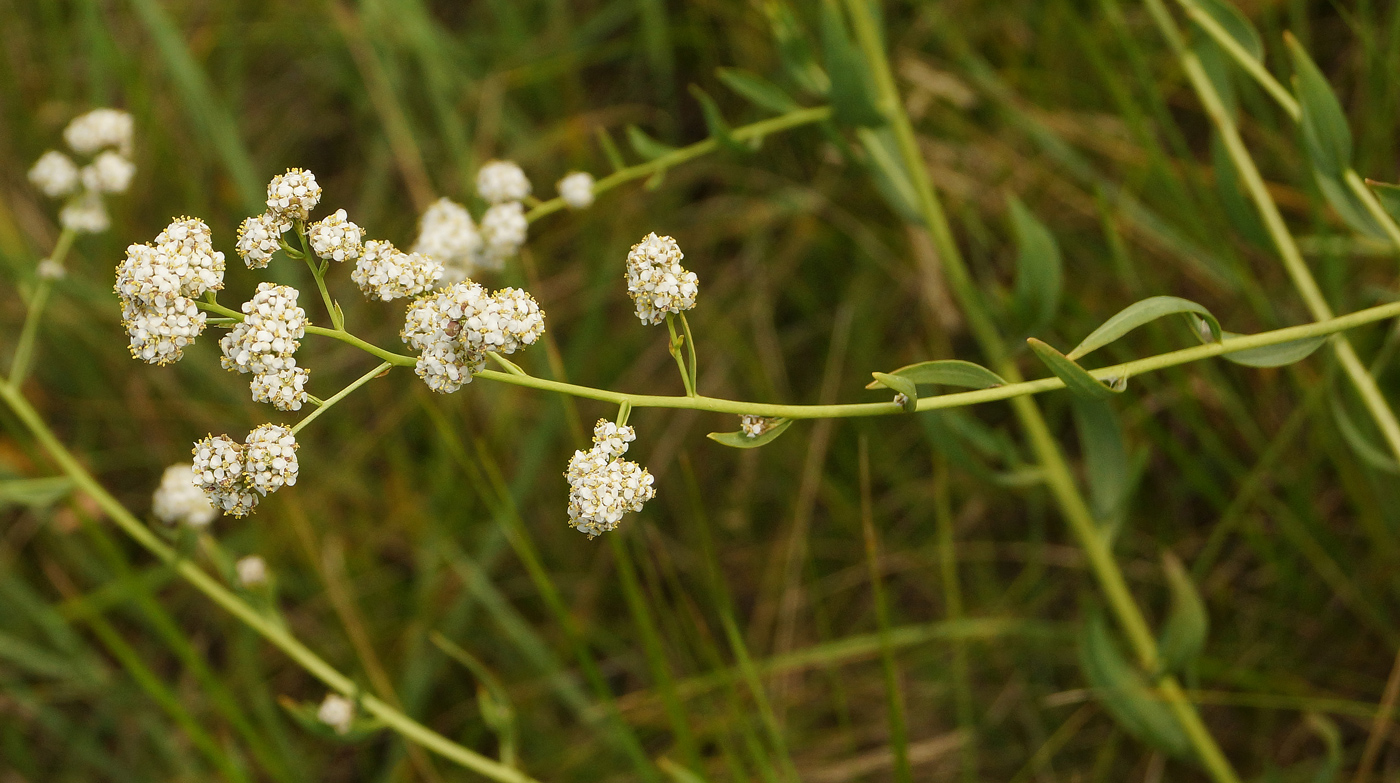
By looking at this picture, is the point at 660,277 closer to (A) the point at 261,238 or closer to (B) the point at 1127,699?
(A) the point at 261,238

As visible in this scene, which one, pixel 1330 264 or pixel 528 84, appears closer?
pixel 1330 264

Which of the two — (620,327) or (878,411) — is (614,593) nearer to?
(620,327)

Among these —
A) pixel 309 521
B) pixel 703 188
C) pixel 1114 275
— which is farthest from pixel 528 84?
pixel 1114 275

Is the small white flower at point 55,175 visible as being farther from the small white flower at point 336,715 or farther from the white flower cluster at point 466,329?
the white flower cluster at point 466,329

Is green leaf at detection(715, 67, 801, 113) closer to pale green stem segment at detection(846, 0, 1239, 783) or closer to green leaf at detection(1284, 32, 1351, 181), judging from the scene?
pale green stem segment at detection(846, 0, 1239, 783)

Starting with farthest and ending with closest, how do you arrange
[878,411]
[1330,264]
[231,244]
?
[231,244] → [1330,264] → [878,411]

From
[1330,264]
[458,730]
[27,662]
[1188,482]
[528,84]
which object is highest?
[528,84]

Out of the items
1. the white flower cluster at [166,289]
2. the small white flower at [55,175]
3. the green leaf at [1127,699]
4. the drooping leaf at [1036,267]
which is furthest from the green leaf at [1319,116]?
the small white flower at [55,175]
